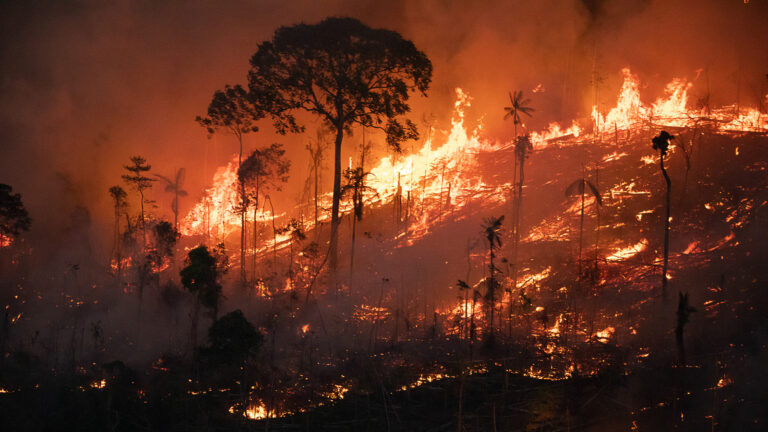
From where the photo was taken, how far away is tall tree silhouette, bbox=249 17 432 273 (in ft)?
98.9

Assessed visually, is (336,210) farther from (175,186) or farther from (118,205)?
(175,186)

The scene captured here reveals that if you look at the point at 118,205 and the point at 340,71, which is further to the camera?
the point at 118,205

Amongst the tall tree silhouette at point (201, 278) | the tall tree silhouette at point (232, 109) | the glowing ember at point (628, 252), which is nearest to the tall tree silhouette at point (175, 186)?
the tall tree silhouette at point (232, 109)

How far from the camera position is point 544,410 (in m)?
14.9

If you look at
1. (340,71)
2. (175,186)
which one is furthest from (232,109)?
(175,186)

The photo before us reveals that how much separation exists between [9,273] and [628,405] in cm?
4810

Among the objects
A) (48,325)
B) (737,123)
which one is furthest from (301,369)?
(737,123)

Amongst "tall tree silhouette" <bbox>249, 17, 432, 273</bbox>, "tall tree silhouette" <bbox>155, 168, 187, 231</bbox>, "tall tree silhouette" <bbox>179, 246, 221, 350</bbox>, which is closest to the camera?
"tall tree silhouette" <bbox>179, 246, 221, 350</bbox>

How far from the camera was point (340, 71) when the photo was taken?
99.3ft

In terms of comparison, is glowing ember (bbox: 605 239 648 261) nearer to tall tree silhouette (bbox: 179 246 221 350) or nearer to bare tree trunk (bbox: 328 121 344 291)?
bare tree trunk (bbox: 328 121 344 291)

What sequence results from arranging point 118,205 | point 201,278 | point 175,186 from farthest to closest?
1. point 175,186
2. point 118,205
3. point 201,278

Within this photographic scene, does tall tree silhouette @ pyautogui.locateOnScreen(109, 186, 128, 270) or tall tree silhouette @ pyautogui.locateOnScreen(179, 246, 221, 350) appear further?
tall tree silhouette @ pyautogui.locateOnScreen(109, 186, 128, 270)

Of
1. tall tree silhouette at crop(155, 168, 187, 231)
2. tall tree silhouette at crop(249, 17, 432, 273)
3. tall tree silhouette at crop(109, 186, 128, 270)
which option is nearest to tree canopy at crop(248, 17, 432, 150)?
tall tree silhouette at crop(249, 17, 432, 273)

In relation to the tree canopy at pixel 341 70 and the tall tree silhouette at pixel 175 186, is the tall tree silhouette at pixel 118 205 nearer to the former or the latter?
the tall tree silhouette at pixel 175 186
